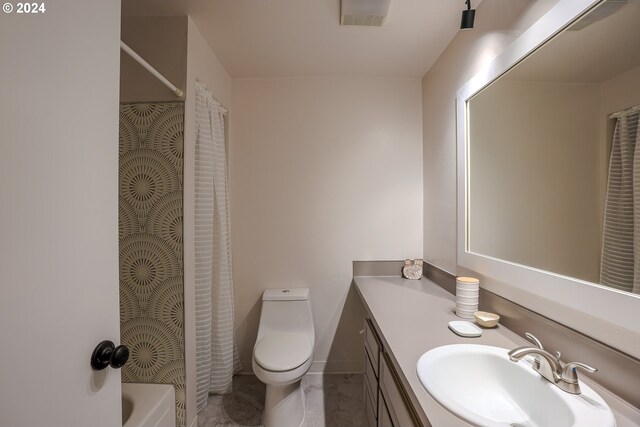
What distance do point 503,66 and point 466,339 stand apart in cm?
120

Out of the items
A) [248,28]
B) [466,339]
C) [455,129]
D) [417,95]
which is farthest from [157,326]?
[417,95]

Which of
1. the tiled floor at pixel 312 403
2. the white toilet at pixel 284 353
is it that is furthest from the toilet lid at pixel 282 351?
the tiled floor at pixel 312 403

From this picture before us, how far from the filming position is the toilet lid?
1.51 m

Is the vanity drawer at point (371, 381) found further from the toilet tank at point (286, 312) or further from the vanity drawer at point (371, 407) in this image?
the toilet tank at point (286, 312)

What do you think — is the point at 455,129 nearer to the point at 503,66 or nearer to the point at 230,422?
the point at 503,66

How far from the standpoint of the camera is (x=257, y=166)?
2152 mm

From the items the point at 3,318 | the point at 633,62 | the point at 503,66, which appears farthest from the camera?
the point at 503,66

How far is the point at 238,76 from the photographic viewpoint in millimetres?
2135

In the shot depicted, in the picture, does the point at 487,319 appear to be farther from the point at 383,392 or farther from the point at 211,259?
the point at 211,259

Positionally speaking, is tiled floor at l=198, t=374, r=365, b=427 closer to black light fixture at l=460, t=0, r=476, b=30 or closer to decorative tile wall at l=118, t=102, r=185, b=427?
decorative tile wall at l=118, t=102, r=185, b=427

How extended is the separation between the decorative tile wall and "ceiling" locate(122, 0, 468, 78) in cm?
55

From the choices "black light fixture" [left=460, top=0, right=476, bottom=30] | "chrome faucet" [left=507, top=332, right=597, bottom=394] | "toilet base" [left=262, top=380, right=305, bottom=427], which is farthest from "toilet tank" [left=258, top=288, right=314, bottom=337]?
"black light fixture" [left=460, top=0, right=476, bottom=30]

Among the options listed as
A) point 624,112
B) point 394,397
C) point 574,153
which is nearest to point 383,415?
point 394,397

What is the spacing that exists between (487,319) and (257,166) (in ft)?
5.96
